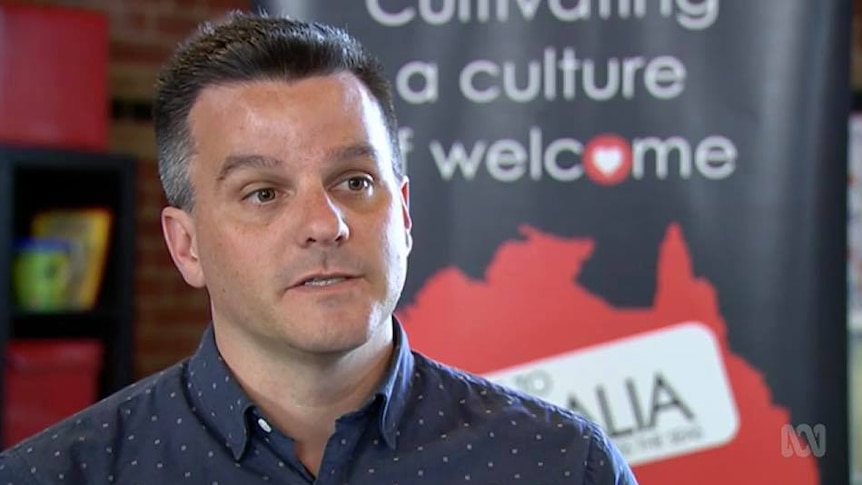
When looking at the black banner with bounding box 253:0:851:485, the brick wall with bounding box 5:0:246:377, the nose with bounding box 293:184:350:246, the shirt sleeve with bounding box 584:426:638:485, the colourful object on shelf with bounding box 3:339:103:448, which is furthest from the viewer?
the brick wall with bounding box 5:0:246:377

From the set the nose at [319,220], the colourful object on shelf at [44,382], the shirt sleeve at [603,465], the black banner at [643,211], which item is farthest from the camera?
the colourful object on shelf at [44,382]

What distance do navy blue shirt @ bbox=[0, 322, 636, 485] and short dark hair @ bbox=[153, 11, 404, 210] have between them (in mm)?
202

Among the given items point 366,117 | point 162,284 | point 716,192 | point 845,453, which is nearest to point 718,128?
point 716,192

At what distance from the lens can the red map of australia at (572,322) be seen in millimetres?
2182

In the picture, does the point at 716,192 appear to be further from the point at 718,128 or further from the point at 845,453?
the point at 845,453

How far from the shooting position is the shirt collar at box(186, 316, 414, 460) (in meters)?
1.37

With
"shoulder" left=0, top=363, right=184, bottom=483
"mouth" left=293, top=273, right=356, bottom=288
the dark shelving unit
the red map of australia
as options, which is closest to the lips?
"mouth" left=293, top=273, right=356, bottom=288

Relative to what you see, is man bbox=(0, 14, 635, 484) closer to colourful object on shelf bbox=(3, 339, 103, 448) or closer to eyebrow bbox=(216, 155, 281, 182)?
eyebrow bbox=(216, 155, 281, 182)

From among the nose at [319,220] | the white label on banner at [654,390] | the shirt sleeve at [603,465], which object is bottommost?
the white label on banner at [654,390]

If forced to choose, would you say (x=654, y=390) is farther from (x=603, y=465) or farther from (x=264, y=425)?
(x=264, y=425)

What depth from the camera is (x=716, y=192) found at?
2.18 m

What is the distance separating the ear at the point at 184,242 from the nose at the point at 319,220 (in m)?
0.18

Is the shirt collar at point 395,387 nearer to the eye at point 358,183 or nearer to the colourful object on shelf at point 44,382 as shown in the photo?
the eye at point 358,183

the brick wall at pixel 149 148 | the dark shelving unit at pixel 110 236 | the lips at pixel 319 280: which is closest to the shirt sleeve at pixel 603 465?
the lips at pixel 319 280
